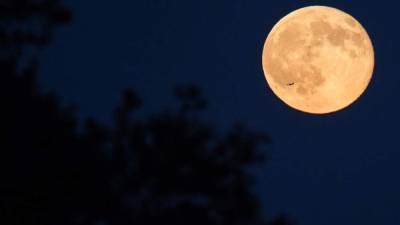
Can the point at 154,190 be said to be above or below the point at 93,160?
above

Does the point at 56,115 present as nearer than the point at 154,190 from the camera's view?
Yes

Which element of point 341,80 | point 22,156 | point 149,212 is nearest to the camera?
point 22,156

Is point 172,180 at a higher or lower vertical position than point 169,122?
lower

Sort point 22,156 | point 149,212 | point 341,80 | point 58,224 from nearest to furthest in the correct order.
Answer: point 22,156
point 58,224
point 341,80
point 149,212

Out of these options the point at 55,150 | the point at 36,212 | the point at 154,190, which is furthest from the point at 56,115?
the point at 154,190

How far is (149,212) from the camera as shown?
400 inches

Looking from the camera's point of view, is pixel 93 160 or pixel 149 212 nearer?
pixel 93 160

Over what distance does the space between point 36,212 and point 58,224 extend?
1.56 feet

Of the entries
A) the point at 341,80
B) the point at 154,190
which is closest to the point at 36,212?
the point at 154,190

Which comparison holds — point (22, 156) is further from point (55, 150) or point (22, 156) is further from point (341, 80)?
point (341, 80)

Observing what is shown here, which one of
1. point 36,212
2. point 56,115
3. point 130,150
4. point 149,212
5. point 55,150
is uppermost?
point 130,150

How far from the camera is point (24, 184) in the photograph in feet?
22.9

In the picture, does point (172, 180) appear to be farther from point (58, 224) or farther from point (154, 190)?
point (58, 224)

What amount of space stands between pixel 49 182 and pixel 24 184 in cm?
30
